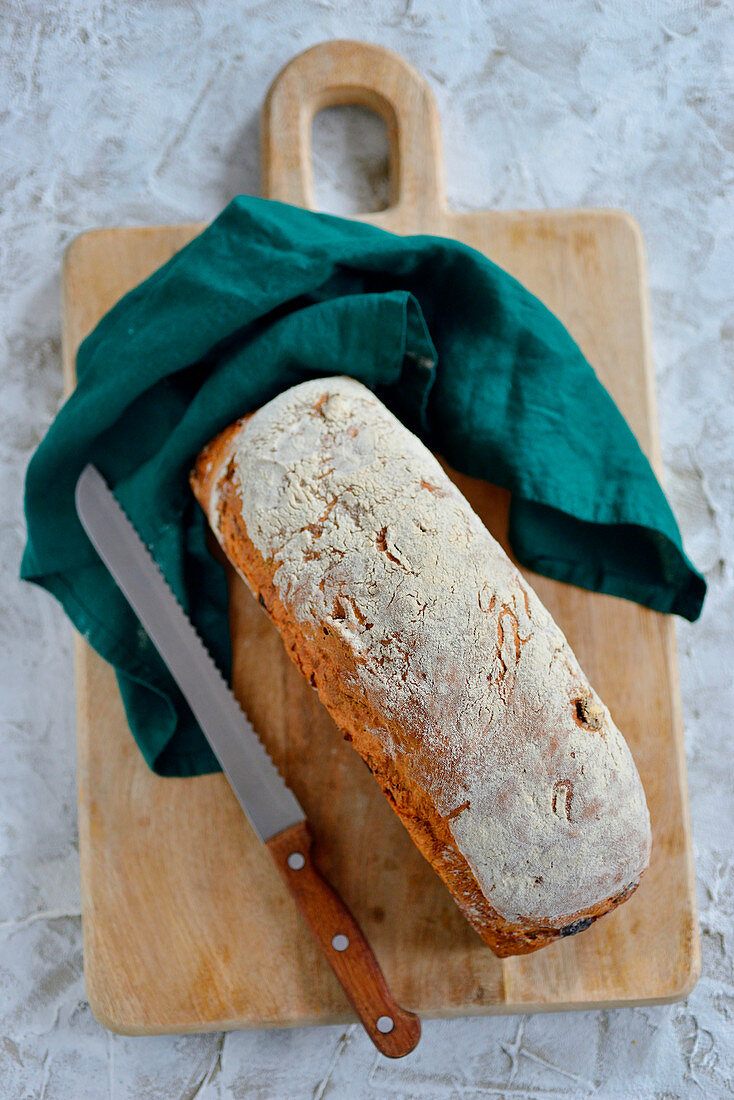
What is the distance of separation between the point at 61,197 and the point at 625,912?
1.41 m

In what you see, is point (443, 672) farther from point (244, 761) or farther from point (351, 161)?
point (351, 161)

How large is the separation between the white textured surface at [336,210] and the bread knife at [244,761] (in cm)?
21

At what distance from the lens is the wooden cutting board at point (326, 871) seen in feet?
3.83

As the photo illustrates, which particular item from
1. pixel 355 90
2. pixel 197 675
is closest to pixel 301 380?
pixel 197 675

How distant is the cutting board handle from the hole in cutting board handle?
0.08 meters

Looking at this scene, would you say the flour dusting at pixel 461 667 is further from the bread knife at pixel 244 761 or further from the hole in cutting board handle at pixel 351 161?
the hole in cutting board handle at pixel 351 161

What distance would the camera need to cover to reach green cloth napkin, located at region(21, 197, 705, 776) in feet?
3.62

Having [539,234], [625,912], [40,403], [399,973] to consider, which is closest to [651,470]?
[539,234]

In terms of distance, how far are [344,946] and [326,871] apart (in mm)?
102

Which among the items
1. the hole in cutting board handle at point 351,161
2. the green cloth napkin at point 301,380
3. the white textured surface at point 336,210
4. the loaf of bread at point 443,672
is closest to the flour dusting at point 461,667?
the loaf of bread at point 443,672

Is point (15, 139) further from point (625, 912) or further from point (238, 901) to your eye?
point (625, 912)

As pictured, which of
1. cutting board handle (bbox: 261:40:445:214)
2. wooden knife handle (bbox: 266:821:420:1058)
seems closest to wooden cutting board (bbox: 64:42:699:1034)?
wooden knife handle (bbox: 266:821:420:1058)

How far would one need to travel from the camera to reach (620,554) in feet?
3.93

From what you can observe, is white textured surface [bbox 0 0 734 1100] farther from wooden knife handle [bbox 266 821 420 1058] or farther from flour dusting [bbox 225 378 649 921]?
flour dusting [bbox 225 378 649 921]
